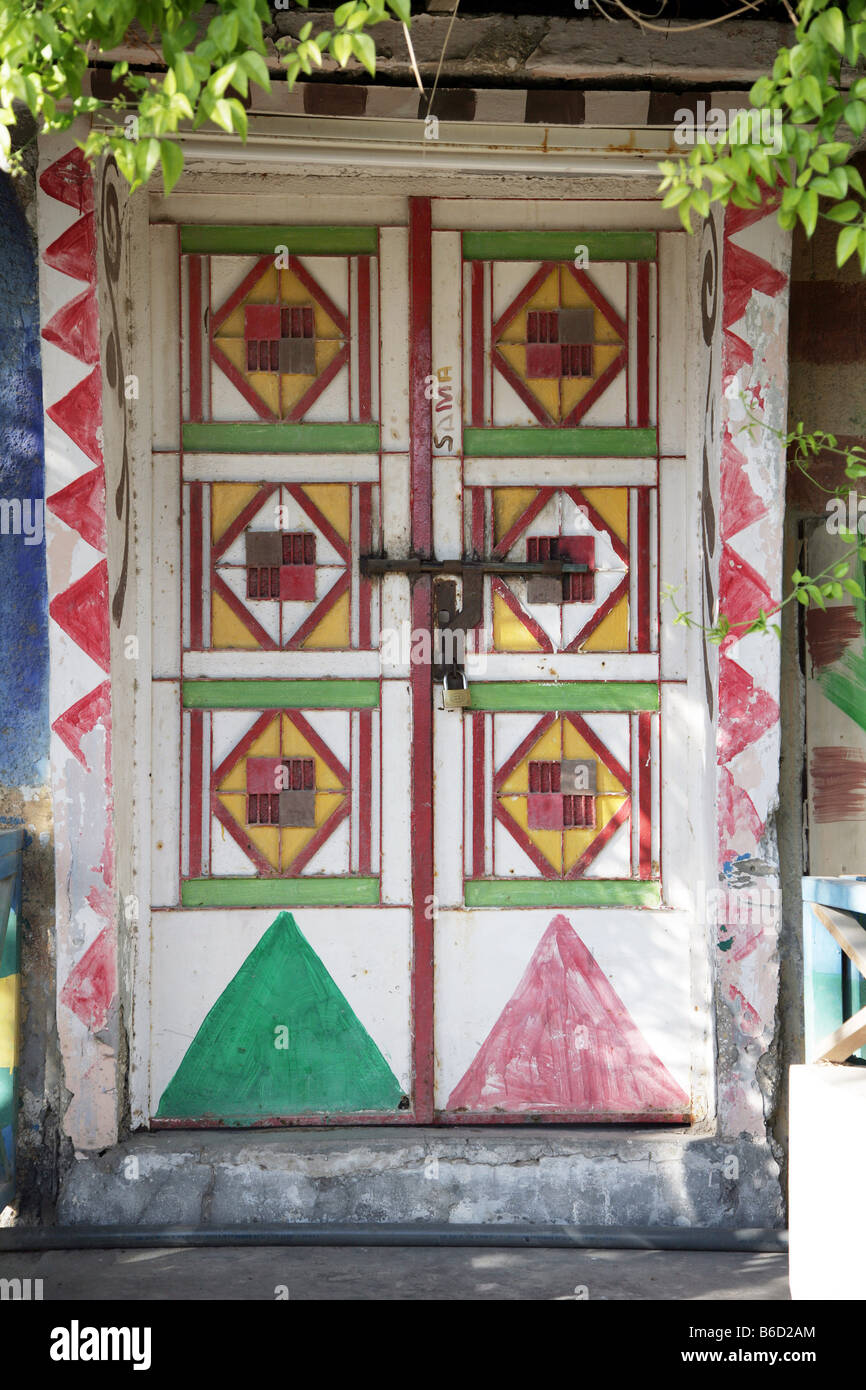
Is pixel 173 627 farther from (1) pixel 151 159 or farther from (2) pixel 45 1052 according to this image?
(1) pixel 151 159

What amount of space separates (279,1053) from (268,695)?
113 centimetres

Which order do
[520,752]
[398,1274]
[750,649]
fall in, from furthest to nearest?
[520,752] < [750,649] < [398,1274]

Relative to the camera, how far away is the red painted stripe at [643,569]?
4.04m

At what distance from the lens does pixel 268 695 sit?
399cm

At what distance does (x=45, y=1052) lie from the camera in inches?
146

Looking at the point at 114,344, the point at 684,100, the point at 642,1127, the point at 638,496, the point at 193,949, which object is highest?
the point at 684,100

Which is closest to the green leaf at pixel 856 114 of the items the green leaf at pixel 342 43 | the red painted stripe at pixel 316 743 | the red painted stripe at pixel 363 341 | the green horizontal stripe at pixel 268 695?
the green leaf at pixel 342 43

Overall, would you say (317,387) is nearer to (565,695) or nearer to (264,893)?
(565,695)

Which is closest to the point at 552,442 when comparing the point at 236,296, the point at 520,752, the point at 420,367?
the point at 420,367

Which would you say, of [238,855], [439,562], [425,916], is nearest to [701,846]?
[425,916]

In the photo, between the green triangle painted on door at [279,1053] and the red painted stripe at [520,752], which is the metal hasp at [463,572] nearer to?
the red painted stripe at [520,752]

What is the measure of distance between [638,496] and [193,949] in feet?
6.68

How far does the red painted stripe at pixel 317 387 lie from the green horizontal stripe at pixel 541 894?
5.25ft

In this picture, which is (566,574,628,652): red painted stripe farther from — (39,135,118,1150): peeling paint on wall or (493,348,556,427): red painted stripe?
(39,135,118,1150): peeling paint on wall
